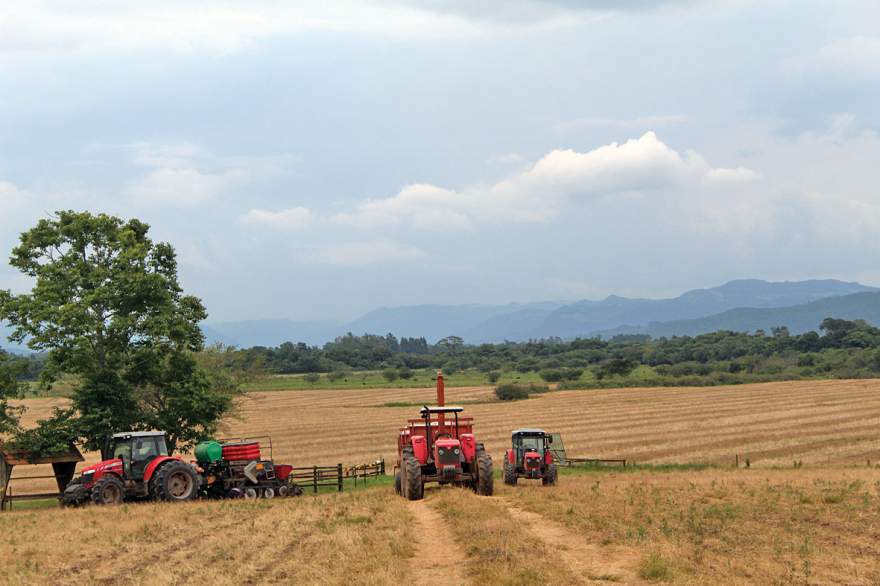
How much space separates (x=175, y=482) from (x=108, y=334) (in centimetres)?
780

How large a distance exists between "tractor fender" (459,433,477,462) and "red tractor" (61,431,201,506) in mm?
8769

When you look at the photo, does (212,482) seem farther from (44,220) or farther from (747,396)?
(747,396)

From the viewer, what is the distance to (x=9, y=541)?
20.1 metres

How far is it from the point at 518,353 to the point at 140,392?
15205 cm

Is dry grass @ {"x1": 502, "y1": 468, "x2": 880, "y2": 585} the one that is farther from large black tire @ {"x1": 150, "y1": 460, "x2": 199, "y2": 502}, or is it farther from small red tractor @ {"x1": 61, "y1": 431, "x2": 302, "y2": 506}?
large black tire @ {"x1": 150, "y1": 460, "x2": 199, "y2": 502}

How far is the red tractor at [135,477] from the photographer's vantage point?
27.2 meters

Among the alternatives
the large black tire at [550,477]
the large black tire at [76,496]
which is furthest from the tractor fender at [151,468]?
the large black tire at [550,477]

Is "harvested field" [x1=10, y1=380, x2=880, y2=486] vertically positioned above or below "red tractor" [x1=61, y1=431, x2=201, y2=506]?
below

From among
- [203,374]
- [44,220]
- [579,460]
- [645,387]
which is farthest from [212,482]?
[645,387]

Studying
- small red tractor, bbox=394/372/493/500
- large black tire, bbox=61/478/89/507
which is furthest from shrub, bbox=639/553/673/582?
large black tire, bbox=61/478/89/507

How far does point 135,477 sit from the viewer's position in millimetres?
28016

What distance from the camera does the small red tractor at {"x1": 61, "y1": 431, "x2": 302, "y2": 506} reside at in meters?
27.3

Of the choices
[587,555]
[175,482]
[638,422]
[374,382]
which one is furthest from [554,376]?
[587,555]

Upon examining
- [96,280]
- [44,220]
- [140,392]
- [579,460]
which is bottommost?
[579,460]
